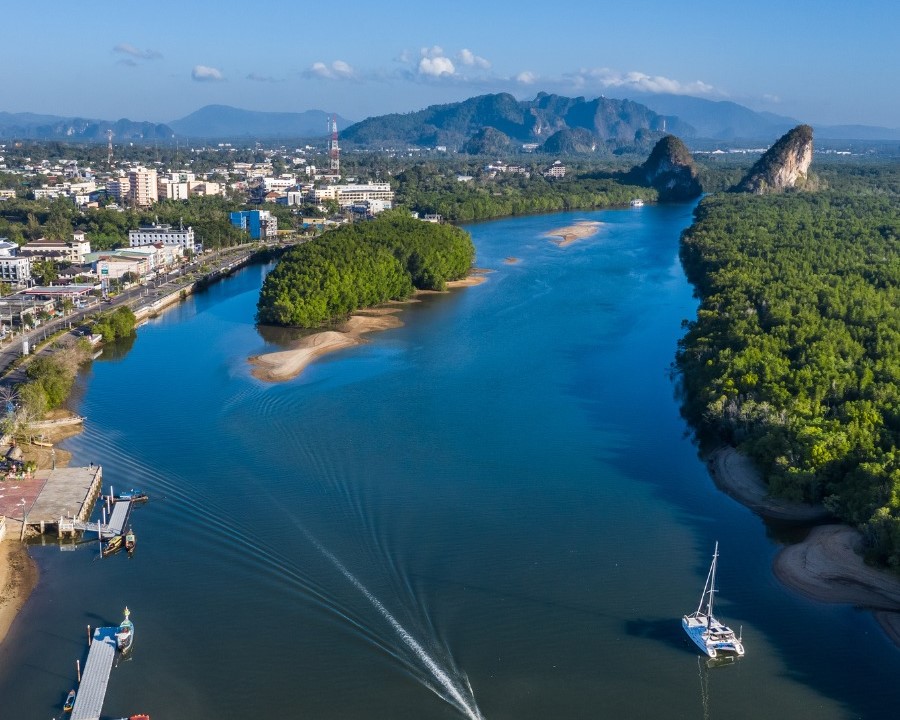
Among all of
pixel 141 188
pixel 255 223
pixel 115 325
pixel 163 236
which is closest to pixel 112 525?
pixel 115 325

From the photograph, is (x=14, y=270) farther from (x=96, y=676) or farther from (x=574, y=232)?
(x=574, y=232)

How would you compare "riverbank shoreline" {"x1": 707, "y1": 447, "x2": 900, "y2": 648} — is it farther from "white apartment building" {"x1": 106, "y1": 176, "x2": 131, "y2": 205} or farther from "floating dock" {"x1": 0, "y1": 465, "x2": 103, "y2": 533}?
"white apartment building" {"x1": 106, "y1": 176, "x2": 131, "y2": 205}

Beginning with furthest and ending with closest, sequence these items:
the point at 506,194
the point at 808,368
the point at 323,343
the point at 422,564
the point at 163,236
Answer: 1. the point at 506,194
2. the point at 163,236
3. the point at 323,343
4. the point at 808,368
5. the point at 422,564

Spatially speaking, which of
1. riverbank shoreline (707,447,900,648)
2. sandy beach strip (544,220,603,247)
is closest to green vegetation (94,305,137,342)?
riverbank shoreline (707,447,900,648)

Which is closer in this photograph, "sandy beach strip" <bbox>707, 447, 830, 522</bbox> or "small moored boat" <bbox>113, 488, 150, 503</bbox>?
"sandy beach strip" <bbox>707, 447, 830, 522</bbox>

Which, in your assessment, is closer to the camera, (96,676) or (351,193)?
(96,676)

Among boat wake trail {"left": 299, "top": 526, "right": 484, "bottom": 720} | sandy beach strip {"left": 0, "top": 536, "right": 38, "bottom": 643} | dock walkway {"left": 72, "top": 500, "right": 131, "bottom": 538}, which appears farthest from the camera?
dock walkway {"left": 72, "top": 500, "right": 131, "bottom": 538}

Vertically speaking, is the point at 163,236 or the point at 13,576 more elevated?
the point at 163,236
